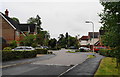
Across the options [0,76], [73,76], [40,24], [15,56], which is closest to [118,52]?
[73,76]

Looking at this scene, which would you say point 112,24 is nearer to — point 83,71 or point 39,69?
point 83,71

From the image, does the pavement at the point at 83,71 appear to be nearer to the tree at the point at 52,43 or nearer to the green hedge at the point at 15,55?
the green hedge at the point at 15,55

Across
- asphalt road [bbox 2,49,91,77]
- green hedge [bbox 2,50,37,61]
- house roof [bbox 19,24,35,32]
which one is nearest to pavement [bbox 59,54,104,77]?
asphalt road [bbox 2,49,91,77]

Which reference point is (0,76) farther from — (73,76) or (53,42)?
(53,42)

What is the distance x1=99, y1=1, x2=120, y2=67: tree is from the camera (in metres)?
8.91

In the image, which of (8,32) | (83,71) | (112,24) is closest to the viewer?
(112,24)

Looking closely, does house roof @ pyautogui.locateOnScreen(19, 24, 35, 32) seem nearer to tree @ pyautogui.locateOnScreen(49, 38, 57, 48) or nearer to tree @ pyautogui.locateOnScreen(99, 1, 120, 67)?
tree @ pyautogui.locateOnScreen(49, 38, 57, 48)

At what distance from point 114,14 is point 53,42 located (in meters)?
65.1

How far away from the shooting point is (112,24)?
30.1 ft

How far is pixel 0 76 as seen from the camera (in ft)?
35.1

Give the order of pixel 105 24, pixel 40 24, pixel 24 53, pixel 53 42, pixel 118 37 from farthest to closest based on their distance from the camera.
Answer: pixel 40 24 < pixel 53 42 < pixel 24 53 < pixel 105 24 < pixel 118 37

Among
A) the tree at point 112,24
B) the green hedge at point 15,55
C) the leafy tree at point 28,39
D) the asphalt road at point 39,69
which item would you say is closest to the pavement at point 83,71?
the asphalt road at point 39,69

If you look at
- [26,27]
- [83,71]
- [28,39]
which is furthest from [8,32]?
[83,71]

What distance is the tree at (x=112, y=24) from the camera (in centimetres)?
891
